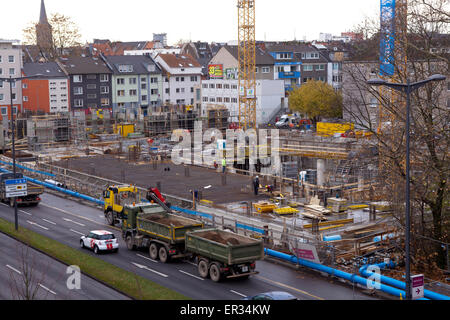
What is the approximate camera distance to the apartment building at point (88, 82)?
327ft

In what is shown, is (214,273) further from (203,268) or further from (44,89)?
(44,89)

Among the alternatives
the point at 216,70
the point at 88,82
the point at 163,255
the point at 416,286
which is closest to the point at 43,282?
the point at 163,255

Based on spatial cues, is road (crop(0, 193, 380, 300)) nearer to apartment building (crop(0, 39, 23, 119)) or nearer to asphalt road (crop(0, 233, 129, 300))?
asphalt road (crop(0, 233, 129, 300))

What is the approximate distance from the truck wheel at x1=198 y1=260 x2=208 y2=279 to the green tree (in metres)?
64.6

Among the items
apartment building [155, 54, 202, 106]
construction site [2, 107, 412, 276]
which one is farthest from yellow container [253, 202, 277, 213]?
apartment building [155, 54, 202, 106]

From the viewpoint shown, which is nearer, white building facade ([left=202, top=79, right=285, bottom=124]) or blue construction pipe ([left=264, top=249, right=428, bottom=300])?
blue construction pipe ([left=264, top=249, right=428, bottom=300])

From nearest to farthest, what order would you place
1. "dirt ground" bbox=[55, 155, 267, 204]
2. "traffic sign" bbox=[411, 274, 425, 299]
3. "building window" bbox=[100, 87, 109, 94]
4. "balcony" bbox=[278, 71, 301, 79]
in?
"traffic sign" bbox=[411, 274, 425, 299] → "dirt ground" bbox=[55, 155, 267, 204] → "building window" bbox=[100, 87, 109, 94] → "balcony" bbox=[278, 71, 301, 79]

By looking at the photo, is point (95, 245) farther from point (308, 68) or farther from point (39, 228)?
point (308, 68)

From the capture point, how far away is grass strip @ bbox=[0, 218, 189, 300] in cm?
2261

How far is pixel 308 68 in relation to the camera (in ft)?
369

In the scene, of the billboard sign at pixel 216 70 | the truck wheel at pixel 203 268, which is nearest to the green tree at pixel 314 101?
the billboard sign at pixel 216 70

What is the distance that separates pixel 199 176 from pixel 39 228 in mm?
18754

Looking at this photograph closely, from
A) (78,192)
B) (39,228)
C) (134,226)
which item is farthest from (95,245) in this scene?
(78,192)

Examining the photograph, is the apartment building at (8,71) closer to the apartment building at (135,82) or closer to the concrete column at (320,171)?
the apartment building at (135,82)
